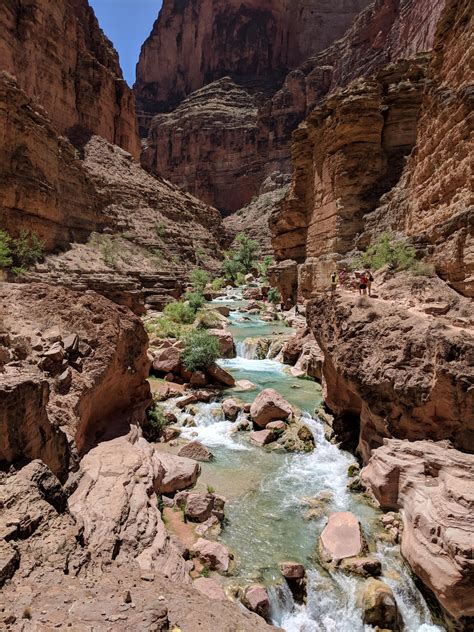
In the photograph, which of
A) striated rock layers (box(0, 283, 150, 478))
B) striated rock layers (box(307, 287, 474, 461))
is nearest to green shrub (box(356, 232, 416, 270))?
striated rock layers (box(307, 287, 474, 461))

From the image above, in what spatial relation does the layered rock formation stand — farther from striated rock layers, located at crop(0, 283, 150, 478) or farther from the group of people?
striated rock layers, located at crop(0, 283, 150, 478)

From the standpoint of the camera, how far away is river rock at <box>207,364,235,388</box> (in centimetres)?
1330

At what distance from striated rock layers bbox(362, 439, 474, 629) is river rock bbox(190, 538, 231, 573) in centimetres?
267

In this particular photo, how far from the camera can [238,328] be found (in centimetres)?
2288

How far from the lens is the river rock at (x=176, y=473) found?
715cm

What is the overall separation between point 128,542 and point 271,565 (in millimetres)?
2286

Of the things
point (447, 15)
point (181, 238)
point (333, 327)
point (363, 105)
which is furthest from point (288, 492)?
point (181, 238)

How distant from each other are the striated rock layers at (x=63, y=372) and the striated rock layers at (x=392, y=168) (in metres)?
8.86

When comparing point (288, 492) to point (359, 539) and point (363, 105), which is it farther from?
point (363, 105)

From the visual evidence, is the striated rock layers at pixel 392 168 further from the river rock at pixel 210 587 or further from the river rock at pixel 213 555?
the river rock at pixel 210 587

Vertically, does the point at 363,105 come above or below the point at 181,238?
above

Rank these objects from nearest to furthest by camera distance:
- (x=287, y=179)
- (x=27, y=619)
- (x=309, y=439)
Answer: (x=27, y=619)
(x=309, y=439)
(x=287, y=179)

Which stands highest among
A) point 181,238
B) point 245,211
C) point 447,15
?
point 245,211

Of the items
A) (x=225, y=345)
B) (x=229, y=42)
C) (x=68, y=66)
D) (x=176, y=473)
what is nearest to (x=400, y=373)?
(x=176, y=473)
